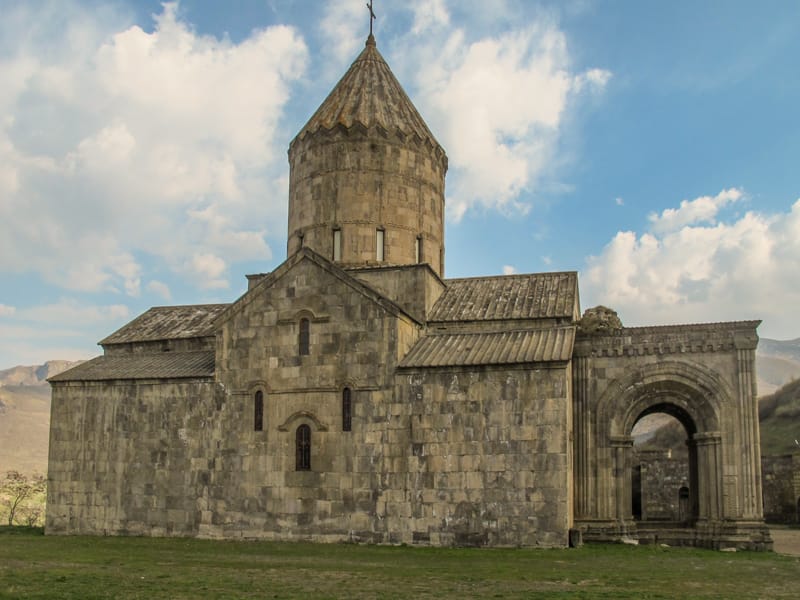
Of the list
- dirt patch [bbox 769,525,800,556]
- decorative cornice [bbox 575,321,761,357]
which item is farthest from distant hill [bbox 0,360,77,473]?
decorative cornice [bbox 575,321,761,357]

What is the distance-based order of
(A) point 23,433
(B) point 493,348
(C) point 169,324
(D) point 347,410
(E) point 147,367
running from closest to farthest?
(B) point 493,348
(D) point 347,410
(E) point 147,367
(C) point 169,324
(A) point 23,433

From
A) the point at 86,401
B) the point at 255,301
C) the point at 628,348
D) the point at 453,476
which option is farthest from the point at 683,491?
the point at 86,401

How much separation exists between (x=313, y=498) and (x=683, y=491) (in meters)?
19.3

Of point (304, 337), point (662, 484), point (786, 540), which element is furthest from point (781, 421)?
point (304, 337)

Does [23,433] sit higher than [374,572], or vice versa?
[23,433]

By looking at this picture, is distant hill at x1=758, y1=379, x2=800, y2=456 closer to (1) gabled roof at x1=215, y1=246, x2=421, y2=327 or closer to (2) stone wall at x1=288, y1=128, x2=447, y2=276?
(2) stone wall at x1=288, y1=128, x2=447, y2=276

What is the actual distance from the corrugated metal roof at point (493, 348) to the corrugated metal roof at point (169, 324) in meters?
8.04

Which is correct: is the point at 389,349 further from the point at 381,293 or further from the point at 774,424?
the point at 774,424

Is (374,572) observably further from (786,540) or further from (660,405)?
(786,540)

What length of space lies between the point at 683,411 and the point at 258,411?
38.4 ft

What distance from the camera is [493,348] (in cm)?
2312

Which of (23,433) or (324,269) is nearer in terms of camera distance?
(324,269)

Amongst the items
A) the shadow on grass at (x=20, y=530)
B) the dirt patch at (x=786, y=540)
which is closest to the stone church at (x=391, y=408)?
the shadow on grass at (x=20, y=530)

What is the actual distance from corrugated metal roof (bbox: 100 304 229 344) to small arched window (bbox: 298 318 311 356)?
5.17 metres
